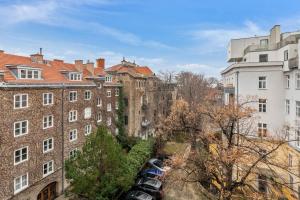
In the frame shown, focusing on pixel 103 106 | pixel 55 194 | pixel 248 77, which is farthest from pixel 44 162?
pixel 248 77

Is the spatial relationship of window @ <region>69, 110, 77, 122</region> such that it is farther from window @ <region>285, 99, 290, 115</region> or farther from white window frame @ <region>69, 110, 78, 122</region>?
window @ <region>285, 99, 290, 115</region>

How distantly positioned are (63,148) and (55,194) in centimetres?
506

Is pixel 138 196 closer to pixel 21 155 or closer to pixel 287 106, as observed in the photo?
pixel 21 155

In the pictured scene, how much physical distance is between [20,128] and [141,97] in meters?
25.5

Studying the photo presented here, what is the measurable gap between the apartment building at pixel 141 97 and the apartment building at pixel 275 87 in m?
17.4

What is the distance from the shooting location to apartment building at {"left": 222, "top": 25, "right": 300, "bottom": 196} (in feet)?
76.4

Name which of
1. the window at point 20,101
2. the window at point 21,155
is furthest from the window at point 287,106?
the window at point 21,155

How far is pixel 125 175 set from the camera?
65.6 ft

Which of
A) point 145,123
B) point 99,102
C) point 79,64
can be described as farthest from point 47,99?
point 145,123

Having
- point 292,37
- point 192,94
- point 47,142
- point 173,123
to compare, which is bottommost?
point 47,142

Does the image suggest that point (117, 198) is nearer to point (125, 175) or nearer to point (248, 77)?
point (125, 175)

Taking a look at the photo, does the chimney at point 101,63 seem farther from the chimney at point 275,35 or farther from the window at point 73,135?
the chimney at point 275,35

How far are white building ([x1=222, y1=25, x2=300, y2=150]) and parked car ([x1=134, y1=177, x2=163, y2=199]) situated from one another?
12354mm

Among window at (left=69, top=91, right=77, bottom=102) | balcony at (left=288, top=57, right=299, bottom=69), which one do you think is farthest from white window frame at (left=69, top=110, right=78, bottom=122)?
balcony at (left=288, top=57, right=299, bottom=69)
